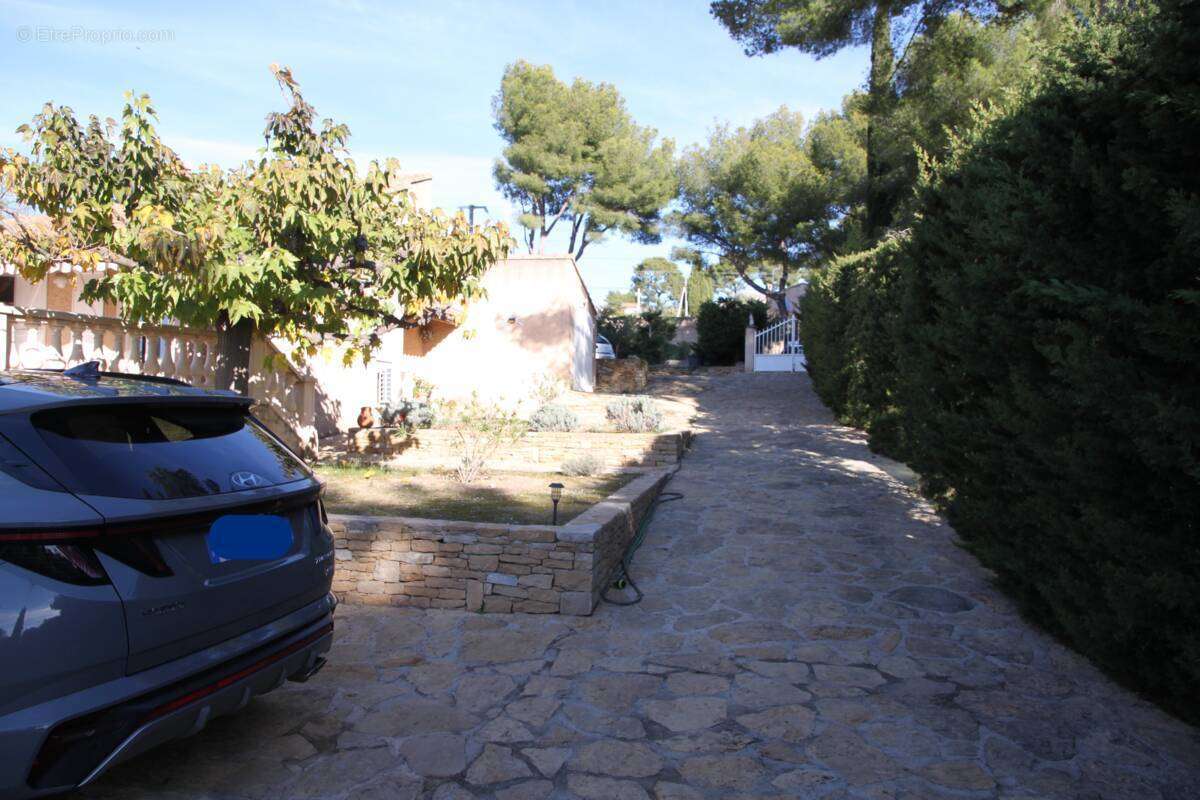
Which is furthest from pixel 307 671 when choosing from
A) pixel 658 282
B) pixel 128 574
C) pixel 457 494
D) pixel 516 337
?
pixel 658 282

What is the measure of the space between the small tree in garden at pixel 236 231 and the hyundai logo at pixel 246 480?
2867mm

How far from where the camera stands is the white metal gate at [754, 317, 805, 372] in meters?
25.0

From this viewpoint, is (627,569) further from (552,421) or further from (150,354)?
(552,421)

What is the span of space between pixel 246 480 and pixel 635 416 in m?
9.27

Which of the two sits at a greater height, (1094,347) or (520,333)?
(520,333)

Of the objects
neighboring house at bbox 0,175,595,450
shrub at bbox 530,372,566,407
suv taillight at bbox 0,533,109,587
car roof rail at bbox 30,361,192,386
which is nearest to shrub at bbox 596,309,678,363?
neighboring house at bbox 0,175,595,450

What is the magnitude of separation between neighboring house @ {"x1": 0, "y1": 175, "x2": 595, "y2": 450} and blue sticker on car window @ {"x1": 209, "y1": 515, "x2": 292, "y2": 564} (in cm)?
429

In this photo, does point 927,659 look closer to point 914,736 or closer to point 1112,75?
point 914,736

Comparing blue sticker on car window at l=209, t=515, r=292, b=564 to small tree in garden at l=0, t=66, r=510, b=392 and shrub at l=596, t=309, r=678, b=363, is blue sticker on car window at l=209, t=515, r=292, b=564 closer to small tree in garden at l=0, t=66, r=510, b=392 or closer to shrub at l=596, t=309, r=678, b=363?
→ small tree in garden at l=0, t=66, r=510, b=392

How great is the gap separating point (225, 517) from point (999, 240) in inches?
177

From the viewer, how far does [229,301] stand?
18.2ft

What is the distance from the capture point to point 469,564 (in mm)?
5211

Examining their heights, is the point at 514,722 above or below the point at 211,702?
below

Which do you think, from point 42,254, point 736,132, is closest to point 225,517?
point 42,254
